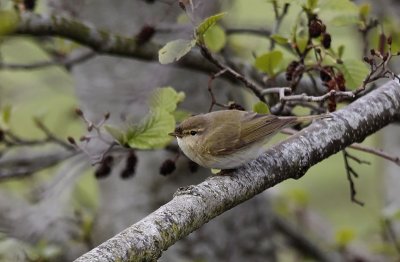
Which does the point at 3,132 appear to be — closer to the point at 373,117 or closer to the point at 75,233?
the point at 75,233

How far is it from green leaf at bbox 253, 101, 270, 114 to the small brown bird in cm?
2

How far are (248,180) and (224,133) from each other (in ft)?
1.73

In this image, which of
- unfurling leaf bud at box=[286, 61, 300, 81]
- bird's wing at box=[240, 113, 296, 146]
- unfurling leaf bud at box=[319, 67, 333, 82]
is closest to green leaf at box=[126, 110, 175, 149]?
bird's wing at box=[240, 113, 296, 146]

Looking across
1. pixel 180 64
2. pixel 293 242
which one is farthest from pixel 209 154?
pixel 293 242

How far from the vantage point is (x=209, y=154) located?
274cm

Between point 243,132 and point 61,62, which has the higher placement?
point 243,132

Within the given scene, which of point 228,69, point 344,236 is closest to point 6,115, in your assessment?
point 228,69

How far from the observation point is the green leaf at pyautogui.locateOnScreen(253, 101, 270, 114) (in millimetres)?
2691

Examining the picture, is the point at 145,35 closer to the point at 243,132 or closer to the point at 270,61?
the point at 270,61

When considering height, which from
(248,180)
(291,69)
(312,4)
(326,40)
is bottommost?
(248,180)

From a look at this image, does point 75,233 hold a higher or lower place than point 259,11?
higher

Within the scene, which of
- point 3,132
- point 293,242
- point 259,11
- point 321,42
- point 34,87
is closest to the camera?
point 321,42

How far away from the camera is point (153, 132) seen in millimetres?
2717

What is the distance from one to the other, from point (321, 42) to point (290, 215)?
2.67 m
